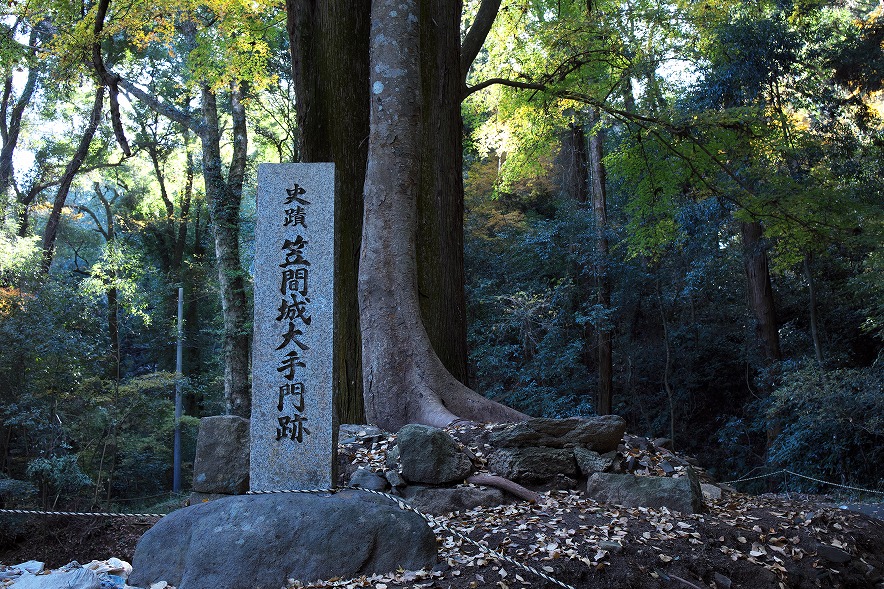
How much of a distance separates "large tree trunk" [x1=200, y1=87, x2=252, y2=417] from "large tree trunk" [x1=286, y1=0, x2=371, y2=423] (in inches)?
275

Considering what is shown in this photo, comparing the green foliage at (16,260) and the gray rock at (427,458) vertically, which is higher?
the green foliage at (16,260)

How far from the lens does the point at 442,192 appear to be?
6.89m

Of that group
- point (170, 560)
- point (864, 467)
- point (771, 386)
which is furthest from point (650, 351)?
point (170, 560)

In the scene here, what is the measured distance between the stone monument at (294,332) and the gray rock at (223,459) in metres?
0.66

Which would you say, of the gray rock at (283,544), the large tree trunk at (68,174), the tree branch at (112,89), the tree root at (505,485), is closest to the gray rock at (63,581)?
the gray rock at (283,544)

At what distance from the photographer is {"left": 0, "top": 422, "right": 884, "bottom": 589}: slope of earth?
12.0ft

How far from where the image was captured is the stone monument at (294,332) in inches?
167

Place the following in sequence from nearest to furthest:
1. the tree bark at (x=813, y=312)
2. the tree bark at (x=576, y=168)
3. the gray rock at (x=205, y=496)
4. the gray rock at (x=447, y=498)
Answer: the gray rock at (x=447, y=498) < the gray rock at (x=205, y=496) < the tree bark at (x=813, y=312) < the tree bark at (x=576, y=168)

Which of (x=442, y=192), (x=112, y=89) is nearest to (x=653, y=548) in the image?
(x=442, y=192)

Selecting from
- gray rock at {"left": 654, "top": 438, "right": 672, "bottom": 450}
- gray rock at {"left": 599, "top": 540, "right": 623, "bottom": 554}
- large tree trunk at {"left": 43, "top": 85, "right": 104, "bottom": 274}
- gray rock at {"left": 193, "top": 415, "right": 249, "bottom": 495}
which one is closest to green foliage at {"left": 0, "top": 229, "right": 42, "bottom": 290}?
large tree trunk at {"left": 43, "top": 85, "right": 104, "bottom": 274}

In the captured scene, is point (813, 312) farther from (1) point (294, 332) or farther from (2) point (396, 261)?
(1) point (294, 332)

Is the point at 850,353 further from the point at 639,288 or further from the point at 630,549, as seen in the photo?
the point at 630,549

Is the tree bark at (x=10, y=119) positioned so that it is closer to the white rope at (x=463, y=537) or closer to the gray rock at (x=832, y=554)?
the white rope at (x=463, y=537)

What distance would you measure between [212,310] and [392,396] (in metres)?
18.0
